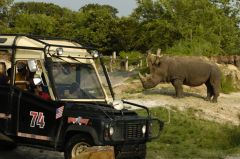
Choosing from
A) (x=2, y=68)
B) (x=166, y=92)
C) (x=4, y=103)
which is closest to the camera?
(x=4, y=103)

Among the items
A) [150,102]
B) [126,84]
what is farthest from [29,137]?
[126,84]

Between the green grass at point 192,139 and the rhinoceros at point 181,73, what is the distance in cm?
438

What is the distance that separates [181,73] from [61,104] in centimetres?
1521

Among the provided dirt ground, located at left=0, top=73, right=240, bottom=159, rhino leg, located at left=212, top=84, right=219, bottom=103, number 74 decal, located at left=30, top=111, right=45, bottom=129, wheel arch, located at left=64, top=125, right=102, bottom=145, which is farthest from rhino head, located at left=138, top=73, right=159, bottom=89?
wheel arch, located at left=64, top=125, right=102, bottom=145

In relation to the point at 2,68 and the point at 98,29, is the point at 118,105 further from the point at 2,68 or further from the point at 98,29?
the point at 98,29

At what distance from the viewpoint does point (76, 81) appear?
11812mm

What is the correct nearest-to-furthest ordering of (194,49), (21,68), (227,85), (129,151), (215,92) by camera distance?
(129,151) → (21,68) → (215,92) → (227,85) → (194,49)

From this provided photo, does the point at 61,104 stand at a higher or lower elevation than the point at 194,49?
lower

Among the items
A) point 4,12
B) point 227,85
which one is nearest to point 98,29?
point 4,12

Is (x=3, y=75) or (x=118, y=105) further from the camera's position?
(x=3, y=75)

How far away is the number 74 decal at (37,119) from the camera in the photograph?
1104 cm

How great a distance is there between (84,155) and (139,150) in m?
2.16

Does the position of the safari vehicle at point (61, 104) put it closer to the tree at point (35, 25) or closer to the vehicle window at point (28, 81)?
the vehicle window at point (28, 81)

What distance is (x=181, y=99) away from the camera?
80.3 ft
